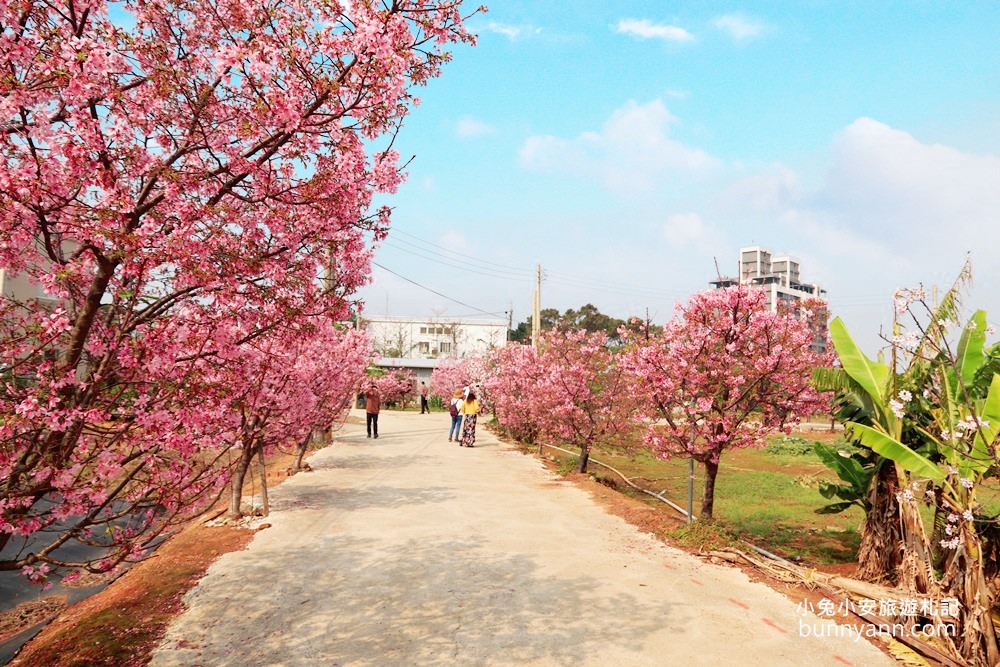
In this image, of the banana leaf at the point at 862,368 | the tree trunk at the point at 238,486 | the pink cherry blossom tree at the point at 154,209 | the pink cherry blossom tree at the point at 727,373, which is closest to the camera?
the pink cherry blossom tree at the point at 154,209

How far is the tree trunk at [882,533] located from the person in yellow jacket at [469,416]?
15.2 m

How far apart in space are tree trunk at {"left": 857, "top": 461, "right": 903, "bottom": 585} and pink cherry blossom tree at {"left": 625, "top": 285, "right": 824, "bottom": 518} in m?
1.61

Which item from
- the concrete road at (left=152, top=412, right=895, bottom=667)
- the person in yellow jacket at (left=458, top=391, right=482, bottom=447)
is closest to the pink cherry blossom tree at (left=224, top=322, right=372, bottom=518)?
the concrete road at (left=152, top=412, right=895, bottom=667)

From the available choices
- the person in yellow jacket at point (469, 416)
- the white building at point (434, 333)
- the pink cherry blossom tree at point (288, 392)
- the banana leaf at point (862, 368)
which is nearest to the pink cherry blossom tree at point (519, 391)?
the person in yellow jacket at point (469, 416)

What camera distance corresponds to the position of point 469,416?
2231cm

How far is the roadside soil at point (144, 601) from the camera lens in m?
5.34

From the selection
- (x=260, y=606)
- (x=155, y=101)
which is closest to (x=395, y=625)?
(x=260, y=606)

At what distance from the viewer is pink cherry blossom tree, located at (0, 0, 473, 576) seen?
3783mm

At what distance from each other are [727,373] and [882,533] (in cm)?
272

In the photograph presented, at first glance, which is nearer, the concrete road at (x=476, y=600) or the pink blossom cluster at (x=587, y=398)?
the concrete road at (x=476, y=600)

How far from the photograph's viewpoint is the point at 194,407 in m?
4.66

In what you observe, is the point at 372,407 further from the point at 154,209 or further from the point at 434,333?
the point at 434,333

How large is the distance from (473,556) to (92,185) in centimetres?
621

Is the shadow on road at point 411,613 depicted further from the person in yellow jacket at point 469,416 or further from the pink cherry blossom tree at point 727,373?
the person in yellow jacket at point 469,416
